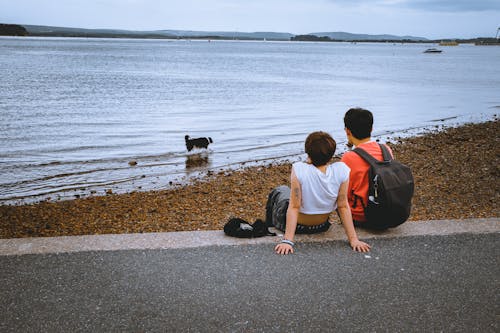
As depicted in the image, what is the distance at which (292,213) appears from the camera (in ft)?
13.7

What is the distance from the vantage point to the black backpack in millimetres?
4273

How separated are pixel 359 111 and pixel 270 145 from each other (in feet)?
34.5

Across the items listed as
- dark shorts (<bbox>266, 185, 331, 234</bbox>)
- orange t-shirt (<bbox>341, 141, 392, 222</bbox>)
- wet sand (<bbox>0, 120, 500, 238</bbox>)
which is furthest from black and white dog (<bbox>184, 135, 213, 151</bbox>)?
orange t-shirt (<bbox>341, 141, 392, 222</bbox>)

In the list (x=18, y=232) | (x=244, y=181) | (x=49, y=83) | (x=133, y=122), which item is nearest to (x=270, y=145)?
(x=244, y=181)

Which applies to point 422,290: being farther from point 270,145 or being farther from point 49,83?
point 49,83

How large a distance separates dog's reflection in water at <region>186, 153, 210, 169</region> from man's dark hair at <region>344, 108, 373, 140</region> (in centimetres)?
813

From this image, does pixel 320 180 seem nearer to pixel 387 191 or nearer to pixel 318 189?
pixel 318 189

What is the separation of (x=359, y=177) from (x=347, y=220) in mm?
495

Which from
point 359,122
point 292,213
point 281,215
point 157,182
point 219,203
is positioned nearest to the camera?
point 292,213

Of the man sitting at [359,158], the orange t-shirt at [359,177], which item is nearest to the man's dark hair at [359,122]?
the man sitting at [359,158]

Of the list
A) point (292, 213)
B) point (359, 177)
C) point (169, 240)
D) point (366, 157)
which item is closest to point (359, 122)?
point (366, 157)

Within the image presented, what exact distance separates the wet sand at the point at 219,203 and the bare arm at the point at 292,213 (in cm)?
236

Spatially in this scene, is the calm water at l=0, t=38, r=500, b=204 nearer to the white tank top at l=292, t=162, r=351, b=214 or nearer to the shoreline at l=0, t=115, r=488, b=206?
the shoreline at l=0, t=115, r=488, b=206

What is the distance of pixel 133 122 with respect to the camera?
1950 cm
